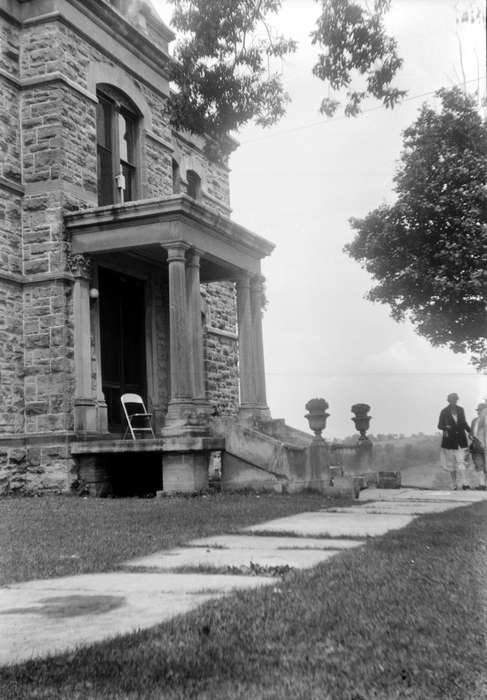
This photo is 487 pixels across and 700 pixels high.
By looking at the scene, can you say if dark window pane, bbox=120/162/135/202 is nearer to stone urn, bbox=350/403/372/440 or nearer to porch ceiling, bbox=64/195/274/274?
porch ceiling, bbox=64/195/274/274

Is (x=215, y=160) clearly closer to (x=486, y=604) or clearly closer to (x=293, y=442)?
(x=293, y=442)

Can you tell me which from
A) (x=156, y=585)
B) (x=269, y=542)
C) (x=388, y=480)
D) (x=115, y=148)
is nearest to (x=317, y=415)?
(x=388, y=480)

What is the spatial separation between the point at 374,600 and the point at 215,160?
824cm

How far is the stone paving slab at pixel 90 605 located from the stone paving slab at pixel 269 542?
1.39m

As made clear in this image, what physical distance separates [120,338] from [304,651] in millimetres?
11996

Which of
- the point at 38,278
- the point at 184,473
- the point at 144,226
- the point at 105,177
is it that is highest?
the point at 105,177

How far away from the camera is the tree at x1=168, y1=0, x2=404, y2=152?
8188 mm

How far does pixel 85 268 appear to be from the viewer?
13.1 m

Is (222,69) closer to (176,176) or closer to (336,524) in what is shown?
(336,524)

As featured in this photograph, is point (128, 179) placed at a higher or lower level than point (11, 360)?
higher

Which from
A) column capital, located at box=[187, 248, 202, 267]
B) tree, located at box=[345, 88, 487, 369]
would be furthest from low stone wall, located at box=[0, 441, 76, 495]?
tree, located at box=[345, 88, 487, 369]

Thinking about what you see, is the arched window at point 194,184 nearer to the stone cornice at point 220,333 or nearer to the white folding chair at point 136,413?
the stone cornice at point 220,333

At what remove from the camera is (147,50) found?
15750mm

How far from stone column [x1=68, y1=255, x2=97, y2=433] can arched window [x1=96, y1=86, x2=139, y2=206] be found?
6.34ft
